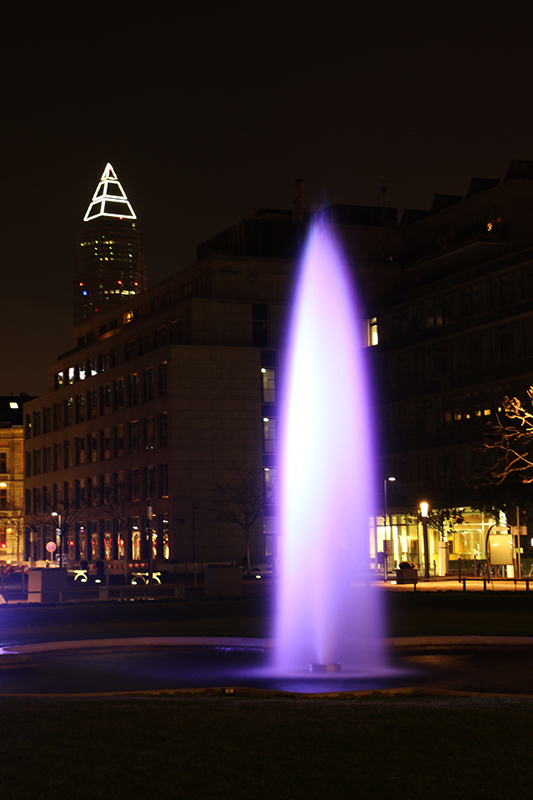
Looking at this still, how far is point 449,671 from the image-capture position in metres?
19.0

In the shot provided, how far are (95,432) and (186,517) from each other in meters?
25.3

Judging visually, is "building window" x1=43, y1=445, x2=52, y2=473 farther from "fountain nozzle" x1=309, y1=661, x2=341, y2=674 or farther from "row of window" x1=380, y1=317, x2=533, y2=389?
"fountain nozzle" x1=309, y1=661, x2=341, y2=674

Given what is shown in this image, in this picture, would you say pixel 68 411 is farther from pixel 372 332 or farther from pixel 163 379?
pixel 372 332

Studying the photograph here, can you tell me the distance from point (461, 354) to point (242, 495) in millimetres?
26469

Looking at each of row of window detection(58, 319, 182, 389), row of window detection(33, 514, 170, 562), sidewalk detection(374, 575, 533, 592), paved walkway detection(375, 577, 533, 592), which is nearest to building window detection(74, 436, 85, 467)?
row of window detection(58, 319, 182, 389)

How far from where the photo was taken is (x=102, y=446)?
4513 inches

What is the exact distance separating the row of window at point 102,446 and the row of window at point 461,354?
24.6 meters

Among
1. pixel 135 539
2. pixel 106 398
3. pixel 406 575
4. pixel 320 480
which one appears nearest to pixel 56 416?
pixel 106 398

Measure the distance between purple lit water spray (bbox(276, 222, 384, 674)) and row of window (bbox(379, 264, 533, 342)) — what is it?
143ft

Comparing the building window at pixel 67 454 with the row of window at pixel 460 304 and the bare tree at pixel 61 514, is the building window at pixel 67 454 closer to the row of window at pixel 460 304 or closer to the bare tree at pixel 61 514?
the bare tree at pixel 61 514

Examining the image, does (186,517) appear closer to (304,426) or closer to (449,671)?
(304,426)

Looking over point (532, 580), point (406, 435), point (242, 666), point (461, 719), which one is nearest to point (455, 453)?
point (406, 435)

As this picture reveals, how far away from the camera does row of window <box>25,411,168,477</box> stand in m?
101

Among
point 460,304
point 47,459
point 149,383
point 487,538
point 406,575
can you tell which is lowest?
point 406,575
